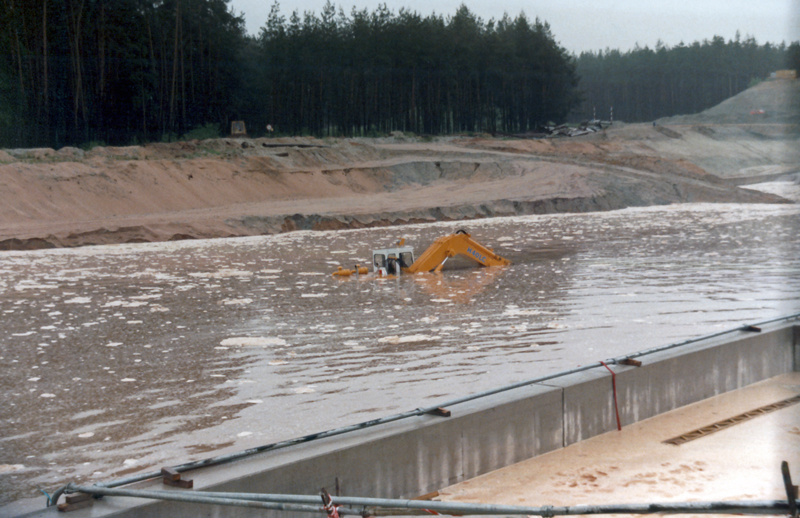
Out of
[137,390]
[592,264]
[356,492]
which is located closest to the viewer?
[356,492]

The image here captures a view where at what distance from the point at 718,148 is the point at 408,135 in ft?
74.1

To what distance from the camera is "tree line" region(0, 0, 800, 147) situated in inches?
1141

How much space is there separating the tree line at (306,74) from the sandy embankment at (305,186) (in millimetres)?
2914

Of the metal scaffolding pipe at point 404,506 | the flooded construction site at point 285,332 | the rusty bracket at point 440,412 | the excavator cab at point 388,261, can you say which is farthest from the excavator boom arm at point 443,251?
the metal scaffolding pipe at point 404,506

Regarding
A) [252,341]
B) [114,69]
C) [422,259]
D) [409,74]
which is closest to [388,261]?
[422,259]

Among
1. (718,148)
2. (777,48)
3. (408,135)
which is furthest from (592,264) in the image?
(718,148)

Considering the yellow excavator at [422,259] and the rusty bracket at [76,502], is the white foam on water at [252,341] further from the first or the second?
the yellow excavator at [422,259]

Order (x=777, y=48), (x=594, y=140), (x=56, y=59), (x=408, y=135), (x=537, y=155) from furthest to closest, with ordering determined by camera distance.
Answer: (x=594, y=140)
(x=408, y=135)
(x=537, y=155)
(x=56, y=59)
(x=777, y=48)

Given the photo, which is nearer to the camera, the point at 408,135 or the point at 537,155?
the point at 537,155

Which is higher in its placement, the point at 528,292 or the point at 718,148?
the point at 718,148

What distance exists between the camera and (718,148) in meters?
53.9

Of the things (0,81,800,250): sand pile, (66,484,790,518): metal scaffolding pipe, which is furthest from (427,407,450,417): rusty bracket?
(0,81,800,250): sand pile

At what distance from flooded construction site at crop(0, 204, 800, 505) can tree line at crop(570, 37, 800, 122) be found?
189 ft

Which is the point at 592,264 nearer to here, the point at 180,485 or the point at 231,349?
the point at 231,349
